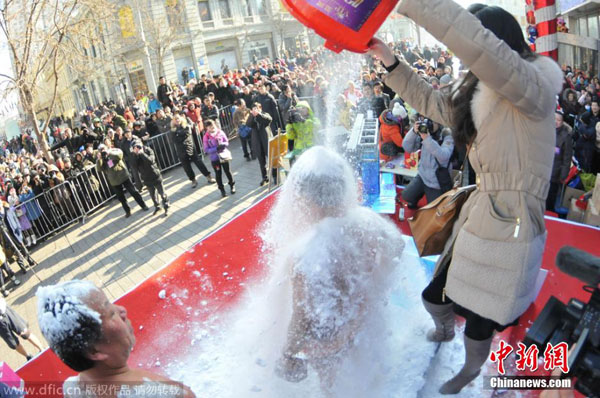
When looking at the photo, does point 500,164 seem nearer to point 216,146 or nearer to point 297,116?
point 297,116

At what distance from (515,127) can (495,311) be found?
0.81m

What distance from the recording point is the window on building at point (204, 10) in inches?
1203

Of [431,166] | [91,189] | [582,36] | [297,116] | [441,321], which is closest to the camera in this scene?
[441,321]

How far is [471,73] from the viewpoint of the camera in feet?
5.15

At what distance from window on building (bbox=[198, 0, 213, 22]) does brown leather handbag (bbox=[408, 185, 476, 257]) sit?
3390 centimetres

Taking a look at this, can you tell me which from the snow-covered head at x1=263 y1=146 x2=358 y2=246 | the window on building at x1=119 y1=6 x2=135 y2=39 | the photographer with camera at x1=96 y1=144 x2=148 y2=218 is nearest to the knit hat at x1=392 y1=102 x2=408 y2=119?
the snow-covered head at x1=263 y1=146 x2=358 y2=246

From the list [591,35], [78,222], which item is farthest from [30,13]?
[591,35]

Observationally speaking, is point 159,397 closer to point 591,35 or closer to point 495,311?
point 495,311

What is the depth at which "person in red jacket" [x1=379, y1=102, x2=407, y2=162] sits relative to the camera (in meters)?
5.93

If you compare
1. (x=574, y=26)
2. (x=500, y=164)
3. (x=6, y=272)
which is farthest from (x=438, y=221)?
(x=574, y=26)

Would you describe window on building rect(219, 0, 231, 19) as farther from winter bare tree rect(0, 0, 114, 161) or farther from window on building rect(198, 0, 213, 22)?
winter bare tree rect(0, 0, 114, 161)

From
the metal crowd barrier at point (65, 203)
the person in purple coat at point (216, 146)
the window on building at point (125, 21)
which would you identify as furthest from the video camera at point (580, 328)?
the window on building at point (125, 21)

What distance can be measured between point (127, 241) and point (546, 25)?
24.5 ft

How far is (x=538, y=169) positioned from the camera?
4.77ft
